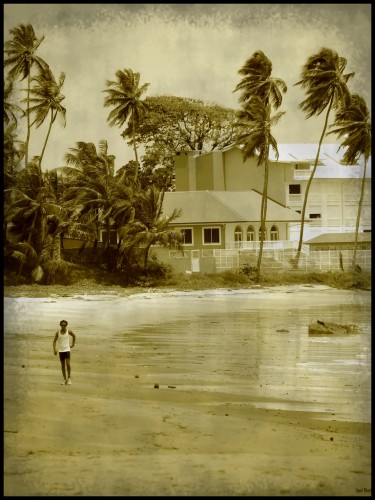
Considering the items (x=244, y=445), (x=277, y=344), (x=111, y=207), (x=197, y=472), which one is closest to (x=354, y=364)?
(x=277, y=344)

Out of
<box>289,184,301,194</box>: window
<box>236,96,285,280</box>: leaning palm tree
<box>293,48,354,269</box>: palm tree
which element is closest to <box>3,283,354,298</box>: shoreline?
<box>236,96,285,280</box>: leaning palm tree

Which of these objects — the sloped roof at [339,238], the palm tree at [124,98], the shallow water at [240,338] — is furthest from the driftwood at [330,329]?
the palm tree at [124,98]

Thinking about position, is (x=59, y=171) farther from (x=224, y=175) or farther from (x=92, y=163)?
(x=224, y=175)

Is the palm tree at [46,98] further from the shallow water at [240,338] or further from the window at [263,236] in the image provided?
the window at [263,236]

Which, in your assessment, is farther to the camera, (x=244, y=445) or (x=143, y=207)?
(x=143, y=207)

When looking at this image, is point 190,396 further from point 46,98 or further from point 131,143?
point 46,98

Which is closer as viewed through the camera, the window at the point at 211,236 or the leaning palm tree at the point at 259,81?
the leaning palm tree at the point at 259,81

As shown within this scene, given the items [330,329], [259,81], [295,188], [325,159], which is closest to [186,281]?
[295,188]
